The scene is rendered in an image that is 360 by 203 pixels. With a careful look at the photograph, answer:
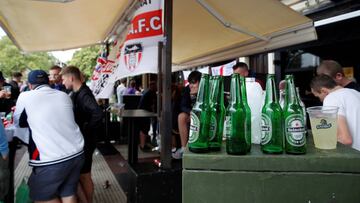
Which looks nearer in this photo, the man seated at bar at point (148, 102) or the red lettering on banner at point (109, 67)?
the red lettering on banner at point (109, 67)

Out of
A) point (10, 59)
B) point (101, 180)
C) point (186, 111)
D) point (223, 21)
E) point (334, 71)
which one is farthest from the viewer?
point (10, 59)

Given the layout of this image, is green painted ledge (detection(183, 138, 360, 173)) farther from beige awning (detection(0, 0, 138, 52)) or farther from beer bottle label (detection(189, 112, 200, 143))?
beige awning (detection(0, 0, 138, 52))

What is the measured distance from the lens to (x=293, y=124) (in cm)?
125

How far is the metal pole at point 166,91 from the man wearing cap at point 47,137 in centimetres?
86

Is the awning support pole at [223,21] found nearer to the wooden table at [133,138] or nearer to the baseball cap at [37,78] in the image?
the wooden table at [133,138]

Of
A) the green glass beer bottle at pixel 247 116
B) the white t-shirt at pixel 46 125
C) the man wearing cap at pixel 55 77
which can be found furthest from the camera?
the man wearing cap at pixel 55 77

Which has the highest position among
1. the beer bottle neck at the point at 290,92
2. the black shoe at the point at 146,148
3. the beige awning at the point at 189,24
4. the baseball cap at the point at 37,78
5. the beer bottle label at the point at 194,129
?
the beige awning at the point at 189,24

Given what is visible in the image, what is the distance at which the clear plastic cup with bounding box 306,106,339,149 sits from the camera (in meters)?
1.32

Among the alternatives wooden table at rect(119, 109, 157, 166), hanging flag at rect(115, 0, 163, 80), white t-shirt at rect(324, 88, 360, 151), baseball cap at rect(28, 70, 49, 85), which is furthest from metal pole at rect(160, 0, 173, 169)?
white t-shirt at rect(324, 88, 360, 151)

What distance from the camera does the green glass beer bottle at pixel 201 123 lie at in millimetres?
1291

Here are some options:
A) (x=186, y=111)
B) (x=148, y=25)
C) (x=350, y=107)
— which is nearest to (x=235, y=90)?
(x=350, y=107)

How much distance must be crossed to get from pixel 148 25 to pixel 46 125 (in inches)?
54.8

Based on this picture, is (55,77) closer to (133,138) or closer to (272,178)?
(133,138)

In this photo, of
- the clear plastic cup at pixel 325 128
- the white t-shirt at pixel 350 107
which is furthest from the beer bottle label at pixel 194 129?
the white t-shirt at pixel 350 107
